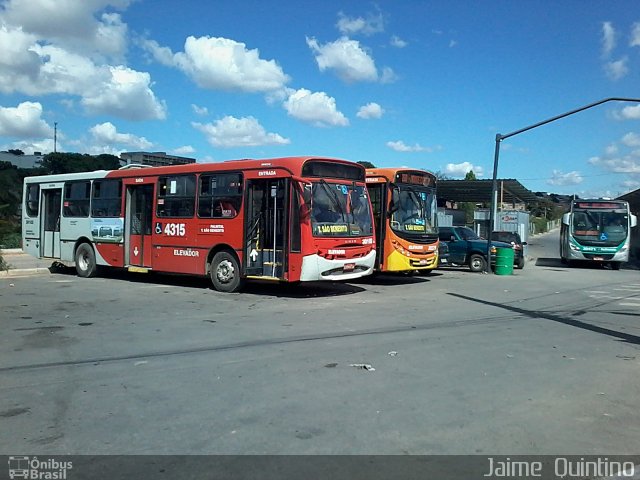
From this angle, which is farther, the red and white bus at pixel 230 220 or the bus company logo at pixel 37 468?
the red and white bus at pixel 230 220

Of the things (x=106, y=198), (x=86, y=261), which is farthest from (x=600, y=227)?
(x=86, y=261)

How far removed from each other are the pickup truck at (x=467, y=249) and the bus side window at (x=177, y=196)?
35.9ft

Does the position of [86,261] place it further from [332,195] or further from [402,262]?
[402,262]

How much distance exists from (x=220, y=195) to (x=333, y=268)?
11.7 feet

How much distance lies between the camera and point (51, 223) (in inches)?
742

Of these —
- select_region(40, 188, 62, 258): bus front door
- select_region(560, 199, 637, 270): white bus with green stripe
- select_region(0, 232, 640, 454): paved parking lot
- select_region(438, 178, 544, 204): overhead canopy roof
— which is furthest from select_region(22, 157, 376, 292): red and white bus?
select_region(438, 178, 544, 204): overhead canopy roof

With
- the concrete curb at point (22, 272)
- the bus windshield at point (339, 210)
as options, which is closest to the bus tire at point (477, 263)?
the bus windshield at point (339, 210)

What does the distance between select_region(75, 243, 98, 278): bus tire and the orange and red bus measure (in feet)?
28.6

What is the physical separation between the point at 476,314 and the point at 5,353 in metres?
8.21

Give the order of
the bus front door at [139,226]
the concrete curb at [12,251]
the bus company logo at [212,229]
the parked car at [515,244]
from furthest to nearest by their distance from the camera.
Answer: the parked car at [515,244] → the concrete curb at [12,251] → the bus front door at [139,226] → the bus company logo at [212,229]

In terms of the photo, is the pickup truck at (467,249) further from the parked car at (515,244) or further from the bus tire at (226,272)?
the bus tire at (226,272)

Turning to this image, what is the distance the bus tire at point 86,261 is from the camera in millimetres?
17453

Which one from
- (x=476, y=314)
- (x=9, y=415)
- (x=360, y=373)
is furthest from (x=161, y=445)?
(x=476, y=314)

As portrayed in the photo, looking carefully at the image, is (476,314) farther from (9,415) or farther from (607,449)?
(9,415)
